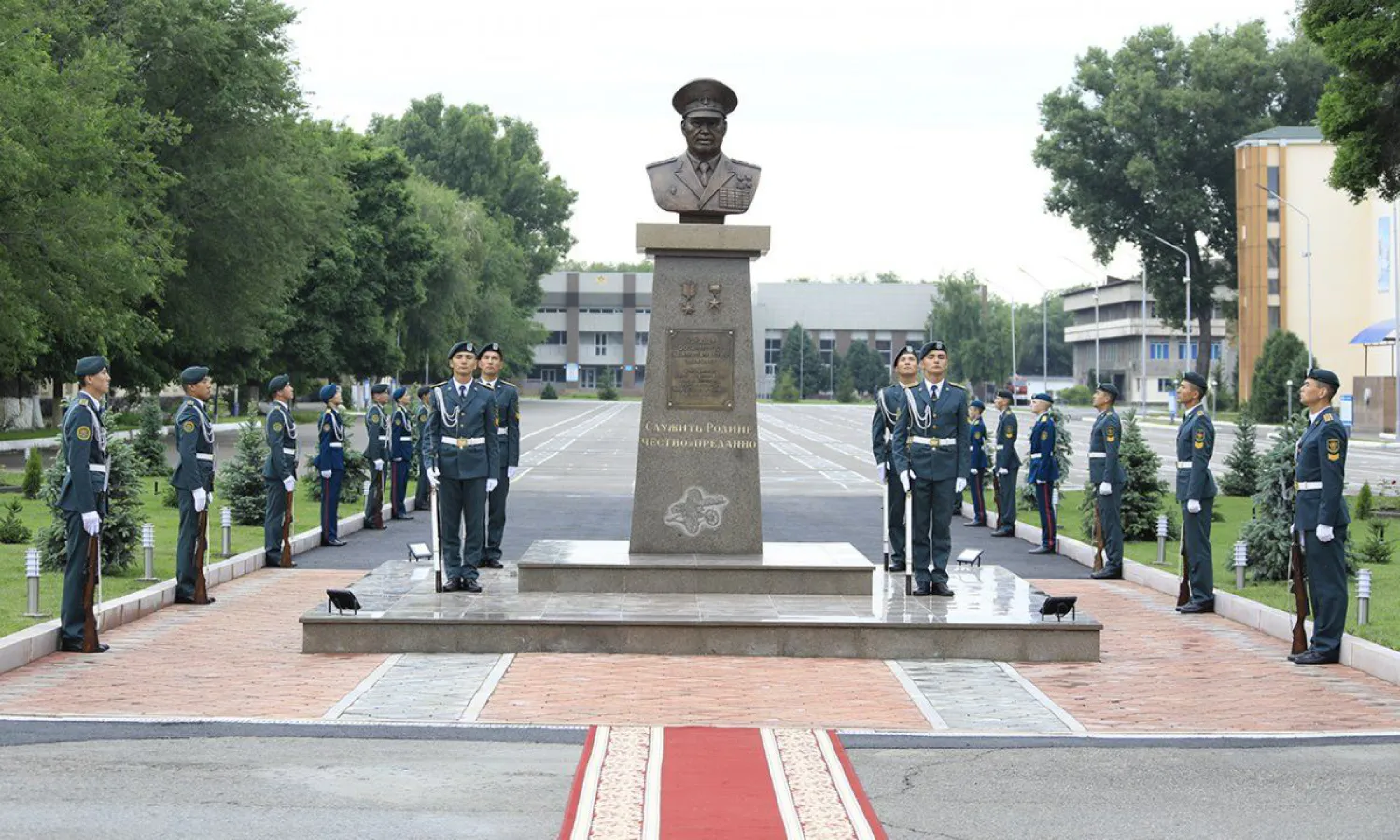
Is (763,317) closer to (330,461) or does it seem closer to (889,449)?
(330,461)

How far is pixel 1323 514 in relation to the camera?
12.2 metres

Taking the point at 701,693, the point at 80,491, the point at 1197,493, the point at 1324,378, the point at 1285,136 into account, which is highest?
the point at 1285,136

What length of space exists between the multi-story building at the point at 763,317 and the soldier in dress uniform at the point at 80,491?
13012 centimetres

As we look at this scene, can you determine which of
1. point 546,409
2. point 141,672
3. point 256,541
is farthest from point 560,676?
point 546,409

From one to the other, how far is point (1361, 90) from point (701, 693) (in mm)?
20698

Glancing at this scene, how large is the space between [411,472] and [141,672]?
67.9 feet

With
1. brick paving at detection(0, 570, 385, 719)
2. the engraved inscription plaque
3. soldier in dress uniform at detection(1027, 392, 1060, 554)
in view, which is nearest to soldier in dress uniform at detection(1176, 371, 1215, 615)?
the engraved inscription plaque

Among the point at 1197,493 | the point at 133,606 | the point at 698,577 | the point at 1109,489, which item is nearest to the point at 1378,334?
the point at 1109,489

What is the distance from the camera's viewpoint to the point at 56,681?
11.3 metres

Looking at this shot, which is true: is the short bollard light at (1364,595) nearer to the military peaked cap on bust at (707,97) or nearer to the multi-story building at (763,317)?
the military peaked cap on bust at (707,97)

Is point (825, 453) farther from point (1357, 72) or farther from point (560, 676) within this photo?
point (560, 676)

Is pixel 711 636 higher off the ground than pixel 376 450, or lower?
lower

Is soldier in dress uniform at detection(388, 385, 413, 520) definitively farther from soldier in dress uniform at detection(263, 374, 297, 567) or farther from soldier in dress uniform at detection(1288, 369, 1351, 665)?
A: soldier in dress uniform at detection(1288, 369, 1351, 665)

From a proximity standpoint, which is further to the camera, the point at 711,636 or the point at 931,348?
the point at 931,348
